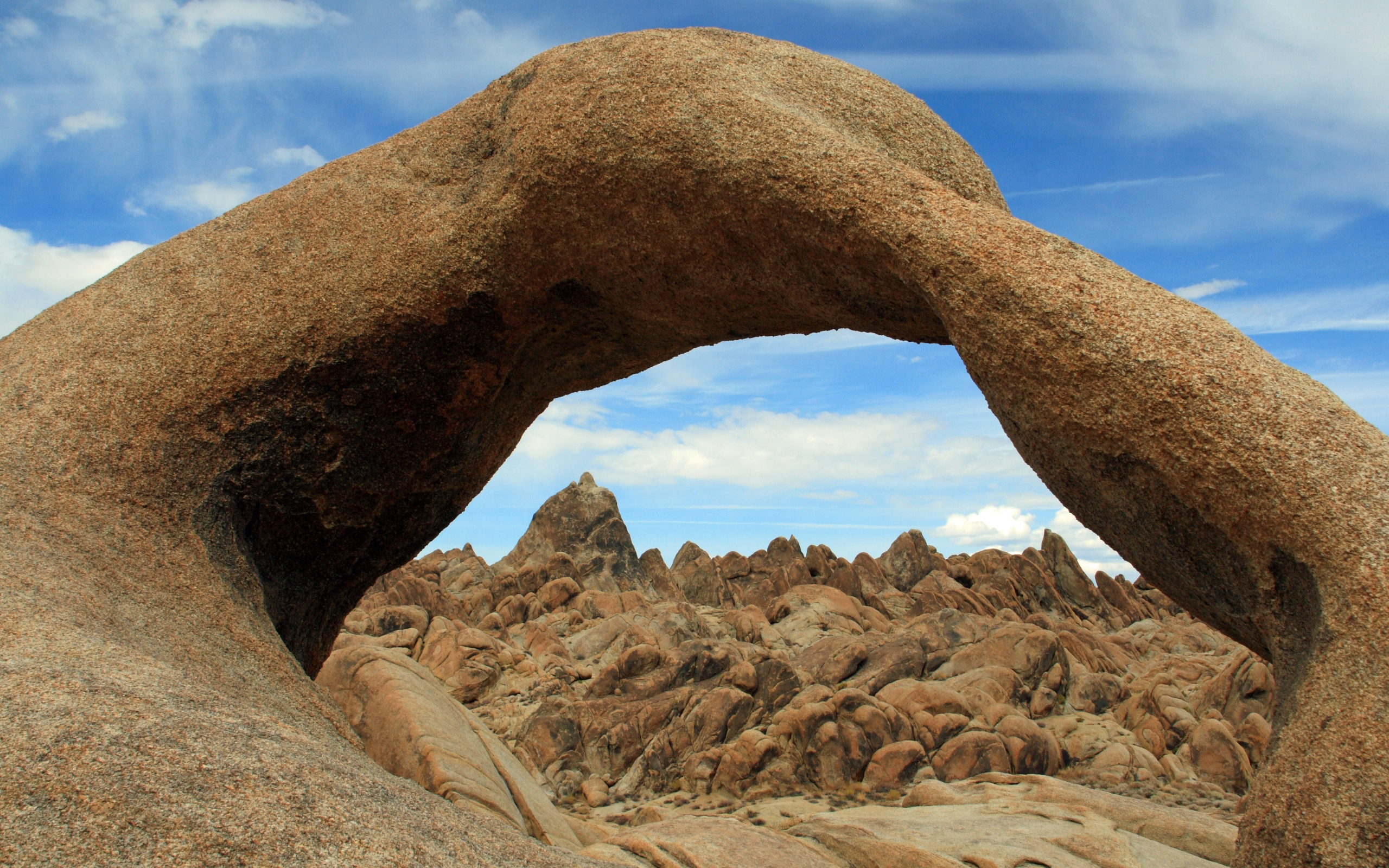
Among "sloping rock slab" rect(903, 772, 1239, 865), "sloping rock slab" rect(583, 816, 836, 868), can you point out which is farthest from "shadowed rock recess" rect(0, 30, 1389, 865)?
"sloping rock slab" rect(903, 772, 1239, 865)

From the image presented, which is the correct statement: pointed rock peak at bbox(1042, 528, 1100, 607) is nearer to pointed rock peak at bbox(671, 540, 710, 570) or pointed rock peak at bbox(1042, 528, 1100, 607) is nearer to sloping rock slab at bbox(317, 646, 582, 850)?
pointed rock peak at bbox(671, 540, 710, 570)

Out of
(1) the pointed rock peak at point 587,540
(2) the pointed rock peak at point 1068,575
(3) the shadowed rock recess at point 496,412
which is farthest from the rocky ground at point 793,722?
(2) the pointed rock peak at point 1068,575

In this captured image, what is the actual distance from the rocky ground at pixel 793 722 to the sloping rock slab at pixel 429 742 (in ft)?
0.08

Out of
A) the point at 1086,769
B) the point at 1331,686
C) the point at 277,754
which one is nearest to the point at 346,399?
the point at 277,754

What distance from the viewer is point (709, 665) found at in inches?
508

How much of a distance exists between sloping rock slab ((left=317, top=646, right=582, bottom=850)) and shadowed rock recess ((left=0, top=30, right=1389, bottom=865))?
134mm

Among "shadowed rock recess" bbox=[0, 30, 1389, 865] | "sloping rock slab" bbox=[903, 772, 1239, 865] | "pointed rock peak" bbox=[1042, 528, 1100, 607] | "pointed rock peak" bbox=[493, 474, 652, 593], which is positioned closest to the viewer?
"shadowed rock recess" bbox=[0, 30, 1389, 865]

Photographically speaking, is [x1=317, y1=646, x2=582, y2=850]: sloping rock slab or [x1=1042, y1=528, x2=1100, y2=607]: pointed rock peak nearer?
[x1=317, y1=646, x2=582, y2=850]: sloping rock slab

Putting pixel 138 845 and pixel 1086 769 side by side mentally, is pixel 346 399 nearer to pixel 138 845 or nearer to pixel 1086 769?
pixel 138 845

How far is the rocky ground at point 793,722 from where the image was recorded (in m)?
6.73

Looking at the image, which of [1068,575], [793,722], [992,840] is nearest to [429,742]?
[992,840]

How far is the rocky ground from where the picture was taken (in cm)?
673

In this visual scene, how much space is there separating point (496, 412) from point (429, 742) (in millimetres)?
2490

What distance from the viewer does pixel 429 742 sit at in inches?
249
